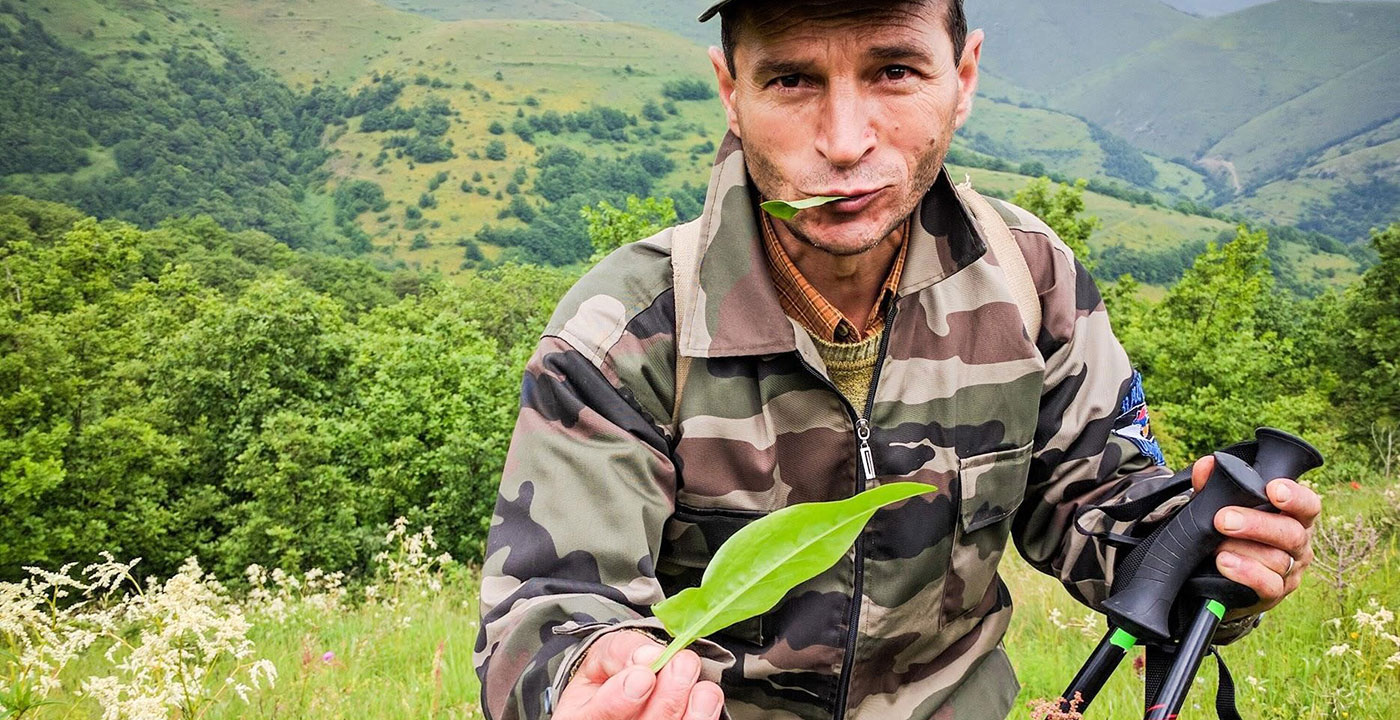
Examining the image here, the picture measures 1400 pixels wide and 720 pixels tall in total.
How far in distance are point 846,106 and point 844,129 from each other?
0.20 ft

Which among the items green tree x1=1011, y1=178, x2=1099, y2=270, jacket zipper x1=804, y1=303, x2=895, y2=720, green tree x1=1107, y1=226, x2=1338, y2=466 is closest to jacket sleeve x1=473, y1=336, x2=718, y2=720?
jacket zipper x1=804, y1=303, x2=895, y2=720

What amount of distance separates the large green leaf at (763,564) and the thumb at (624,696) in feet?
0.08

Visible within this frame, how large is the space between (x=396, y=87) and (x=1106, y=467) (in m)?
209

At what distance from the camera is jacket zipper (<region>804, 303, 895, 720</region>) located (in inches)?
89.3

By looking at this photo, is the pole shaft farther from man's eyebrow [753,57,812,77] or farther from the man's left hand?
man's eyebrow [753,57,812,77]

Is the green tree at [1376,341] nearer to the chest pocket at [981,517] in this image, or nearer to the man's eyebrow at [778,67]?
the chest pocket at [981,517]

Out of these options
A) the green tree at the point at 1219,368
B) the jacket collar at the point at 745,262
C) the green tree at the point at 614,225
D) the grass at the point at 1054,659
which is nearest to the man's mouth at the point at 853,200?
the jacket collar at the point at 745,262

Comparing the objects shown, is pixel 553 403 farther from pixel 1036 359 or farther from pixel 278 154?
pixel 278 154

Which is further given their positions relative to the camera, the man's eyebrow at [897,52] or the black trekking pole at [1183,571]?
the man's eyebrow at [897,52]

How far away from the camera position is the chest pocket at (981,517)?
7.85 ft

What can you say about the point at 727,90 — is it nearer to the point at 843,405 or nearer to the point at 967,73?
the point at 967,73

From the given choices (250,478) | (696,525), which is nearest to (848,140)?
(696,525)

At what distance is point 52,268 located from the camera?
5288 centimetres

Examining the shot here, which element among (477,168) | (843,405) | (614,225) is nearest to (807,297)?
(843,405)
